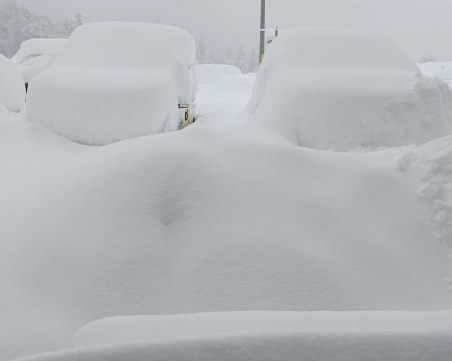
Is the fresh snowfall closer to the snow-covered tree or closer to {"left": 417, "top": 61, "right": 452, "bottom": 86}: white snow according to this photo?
{"left": 417, "top": 61, "right": 452, "bottom": 86}: white snow

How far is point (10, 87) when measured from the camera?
346 inches

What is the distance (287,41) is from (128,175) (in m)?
3.97

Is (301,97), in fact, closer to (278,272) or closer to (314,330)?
(278,272)

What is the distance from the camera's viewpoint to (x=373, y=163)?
123 inches

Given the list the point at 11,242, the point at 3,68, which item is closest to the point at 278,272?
the point at 11,242

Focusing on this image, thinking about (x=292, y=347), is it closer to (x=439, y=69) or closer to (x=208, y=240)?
(x=208, y=240)

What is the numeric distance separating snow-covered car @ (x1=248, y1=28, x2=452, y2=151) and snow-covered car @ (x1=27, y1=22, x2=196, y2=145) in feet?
5.09

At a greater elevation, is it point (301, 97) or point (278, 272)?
point (301, 97)

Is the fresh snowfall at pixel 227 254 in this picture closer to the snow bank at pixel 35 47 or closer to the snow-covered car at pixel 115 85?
the snow-covered car at pixel 115 85

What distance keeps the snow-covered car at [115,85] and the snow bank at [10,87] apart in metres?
2.72

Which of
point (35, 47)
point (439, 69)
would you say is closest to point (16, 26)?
point (35, 47)

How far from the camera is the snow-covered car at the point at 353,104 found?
448 centimetres

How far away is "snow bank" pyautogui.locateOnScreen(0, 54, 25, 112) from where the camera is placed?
8602 millimetres

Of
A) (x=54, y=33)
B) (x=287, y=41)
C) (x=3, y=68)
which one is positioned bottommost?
(x=54, y=33)
